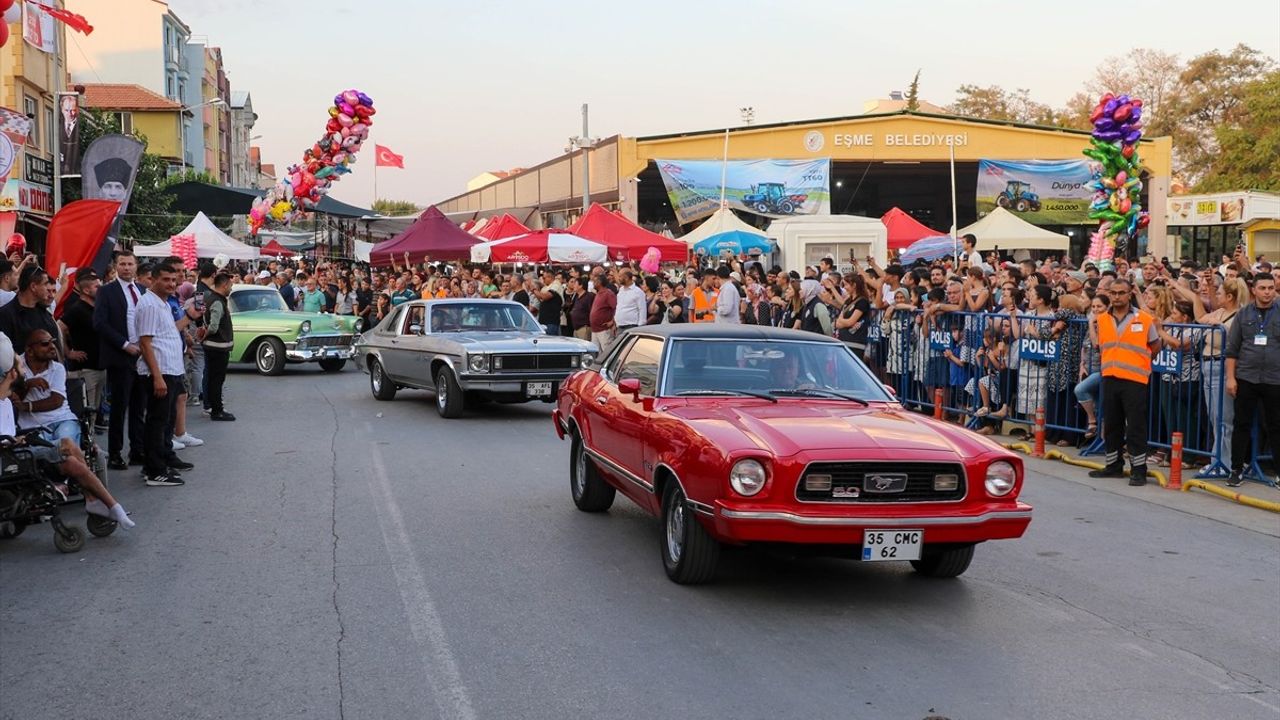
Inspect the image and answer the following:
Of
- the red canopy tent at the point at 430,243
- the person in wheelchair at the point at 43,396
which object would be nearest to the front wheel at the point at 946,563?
the person in wheelchair at the point at 43,396

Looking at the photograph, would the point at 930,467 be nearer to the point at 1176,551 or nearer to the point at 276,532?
the point at 1176,551

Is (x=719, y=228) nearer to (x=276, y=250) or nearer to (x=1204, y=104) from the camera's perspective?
(x=276, y=250)

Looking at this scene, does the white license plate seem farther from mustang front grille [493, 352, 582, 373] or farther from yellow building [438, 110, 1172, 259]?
yellow building [438, 110, 1172, 259]

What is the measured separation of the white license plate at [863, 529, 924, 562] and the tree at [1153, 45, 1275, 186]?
61.6 metres

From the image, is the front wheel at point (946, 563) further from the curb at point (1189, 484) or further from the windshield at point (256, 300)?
the windshield at point (256, 300)

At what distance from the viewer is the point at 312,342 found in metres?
21.6

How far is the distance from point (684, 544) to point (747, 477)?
688 mm

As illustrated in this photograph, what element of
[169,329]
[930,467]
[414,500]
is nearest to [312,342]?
[169,329]

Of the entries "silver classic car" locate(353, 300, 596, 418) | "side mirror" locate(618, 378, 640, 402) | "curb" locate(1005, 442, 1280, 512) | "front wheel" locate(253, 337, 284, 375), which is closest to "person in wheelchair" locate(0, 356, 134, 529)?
"side mirror" locate(618, 378, 640, 402)

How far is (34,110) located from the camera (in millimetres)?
34125

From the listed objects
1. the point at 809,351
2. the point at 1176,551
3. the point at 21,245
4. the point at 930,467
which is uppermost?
the point at 21,245

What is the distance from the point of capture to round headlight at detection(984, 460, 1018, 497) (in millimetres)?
6320

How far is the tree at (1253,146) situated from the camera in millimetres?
53281

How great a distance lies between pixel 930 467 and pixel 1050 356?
22.7 feet
